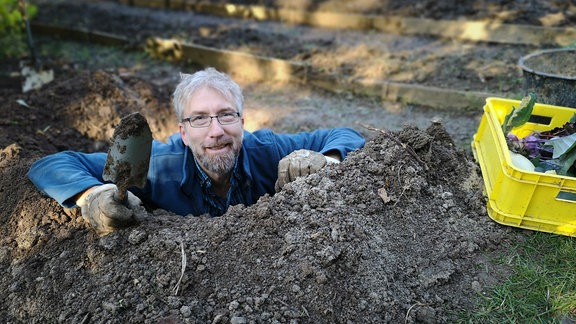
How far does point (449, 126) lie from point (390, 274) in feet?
9.28

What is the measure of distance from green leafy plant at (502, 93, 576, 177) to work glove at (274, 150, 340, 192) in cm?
117

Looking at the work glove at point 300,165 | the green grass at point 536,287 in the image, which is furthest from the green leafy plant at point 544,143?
the work glove at point 300,165

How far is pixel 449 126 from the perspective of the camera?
4539 millimetres

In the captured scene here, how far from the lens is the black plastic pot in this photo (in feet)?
10.9

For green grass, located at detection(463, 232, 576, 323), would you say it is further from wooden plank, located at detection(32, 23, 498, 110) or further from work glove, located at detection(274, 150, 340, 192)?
wooden plank, located at detection(32, 23, 498, 110)

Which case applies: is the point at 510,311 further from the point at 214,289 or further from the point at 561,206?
the point at 214,289

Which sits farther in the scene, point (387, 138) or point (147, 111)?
point (147, 111)

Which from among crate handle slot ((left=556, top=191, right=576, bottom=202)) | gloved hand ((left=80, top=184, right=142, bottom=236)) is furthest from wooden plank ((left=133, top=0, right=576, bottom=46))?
gloved hand ((left=80, top=184, right=142, bottom=236))

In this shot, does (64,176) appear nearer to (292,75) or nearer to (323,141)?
(323,141)

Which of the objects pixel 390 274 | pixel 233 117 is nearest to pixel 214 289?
pixel 390 274

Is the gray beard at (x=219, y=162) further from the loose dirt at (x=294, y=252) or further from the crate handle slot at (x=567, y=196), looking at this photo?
the crate handle slot at (x=567, y=196)

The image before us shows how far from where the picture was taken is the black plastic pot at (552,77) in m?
3.33

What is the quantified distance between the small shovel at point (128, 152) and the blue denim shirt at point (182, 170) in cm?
39

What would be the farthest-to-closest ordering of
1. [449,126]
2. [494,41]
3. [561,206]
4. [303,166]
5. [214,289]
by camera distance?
[494,41] < [449,126] < [303,166] < [561,206] < [214,289]
